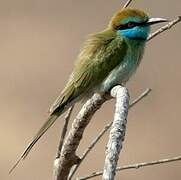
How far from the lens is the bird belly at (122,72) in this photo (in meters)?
1.87

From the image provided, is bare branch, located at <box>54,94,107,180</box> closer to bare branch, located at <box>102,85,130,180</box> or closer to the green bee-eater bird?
bare branch, located at <box>102,85,130,180</box>

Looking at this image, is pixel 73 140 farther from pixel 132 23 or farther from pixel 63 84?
pixel 63 84

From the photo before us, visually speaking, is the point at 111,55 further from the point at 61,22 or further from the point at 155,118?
the point at 61,22

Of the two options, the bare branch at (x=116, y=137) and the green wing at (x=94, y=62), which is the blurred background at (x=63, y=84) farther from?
the bare branch at (x=116, y=137)

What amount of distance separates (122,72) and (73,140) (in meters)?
0.52

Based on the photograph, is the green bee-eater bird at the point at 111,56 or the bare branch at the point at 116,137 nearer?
→ the bare branch at the point at 116,137

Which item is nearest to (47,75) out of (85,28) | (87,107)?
(85,28)

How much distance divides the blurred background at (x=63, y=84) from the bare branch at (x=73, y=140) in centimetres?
250

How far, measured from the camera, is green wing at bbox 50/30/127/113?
1.90m

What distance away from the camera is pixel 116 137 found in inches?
46.0

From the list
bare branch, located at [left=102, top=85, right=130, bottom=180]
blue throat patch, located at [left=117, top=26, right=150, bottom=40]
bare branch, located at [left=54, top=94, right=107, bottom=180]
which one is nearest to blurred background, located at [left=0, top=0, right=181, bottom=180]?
blue throat patch, located at [left=117, top=26, right=150, bottom=40]

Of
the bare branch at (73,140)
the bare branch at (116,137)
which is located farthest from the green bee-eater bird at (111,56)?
the bare branch at (116,137)

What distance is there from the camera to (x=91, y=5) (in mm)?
6199

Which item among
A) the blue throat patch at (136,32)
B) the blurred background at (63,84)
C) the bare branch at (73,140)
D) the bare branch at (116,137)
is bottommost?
the bare branch at (116,137)
